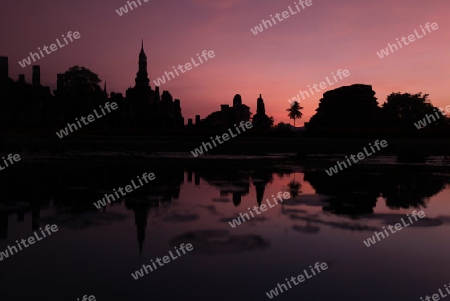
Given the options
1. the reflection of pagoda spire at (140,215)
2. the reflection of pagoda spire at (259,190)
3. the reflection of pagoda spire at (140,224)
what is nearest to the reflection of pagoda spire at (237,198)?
the reflection of pagoda spire at (259,190)

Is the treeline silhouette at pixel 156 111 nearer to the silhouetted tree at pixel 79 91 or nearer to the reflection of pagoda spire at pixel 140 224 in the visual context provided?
the silhouetted tree at pixel 79 91

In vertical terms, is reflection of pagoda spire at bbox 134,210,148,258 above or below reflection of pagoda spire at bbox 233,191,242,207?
above

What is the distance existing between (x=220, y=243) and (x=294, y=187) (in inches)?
342

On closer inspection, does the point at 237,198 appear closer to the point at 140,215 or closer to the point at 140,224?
the point at 140,215

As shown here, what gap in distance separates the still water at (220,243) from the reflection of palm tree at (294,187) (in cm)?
16

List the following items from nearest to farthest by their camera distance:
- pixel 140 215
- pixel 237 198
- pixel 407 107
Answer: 1. pixel 140 215
2. pixel 237 198
3. pixel 407 107

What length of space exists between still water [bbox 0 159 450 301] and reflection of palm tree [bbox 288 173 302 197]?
0.16 m

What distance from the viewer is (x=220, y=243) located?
8.21 m

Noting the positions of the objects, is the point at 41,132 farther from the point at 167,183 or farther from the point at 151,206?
the point at 151,206

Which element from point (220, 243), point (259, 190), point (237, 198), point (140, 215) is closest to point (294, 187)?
point (259, 190)

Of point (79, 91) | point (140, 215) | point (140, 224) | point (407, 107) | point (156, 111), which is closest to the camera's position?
point (140, 224)

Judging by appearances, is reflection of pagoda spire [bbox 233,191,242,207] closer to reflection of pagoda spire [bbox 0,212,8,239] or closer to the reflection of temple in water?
the reflection of temple in water

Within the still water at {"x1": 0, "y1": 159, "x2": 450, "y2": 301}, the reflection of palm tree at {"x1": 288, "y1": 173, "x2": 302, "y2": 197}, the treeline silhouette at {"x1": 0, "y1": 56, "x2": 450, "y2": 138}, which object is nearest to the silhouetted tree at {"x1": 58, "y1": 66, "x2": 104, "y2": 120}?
the treeline silhouette at {"x1": 0, "y1": 56, "x2": 450, "y2": 138}

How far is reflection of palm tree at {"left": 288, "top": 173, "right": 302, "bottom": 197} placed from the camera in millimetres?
14855
